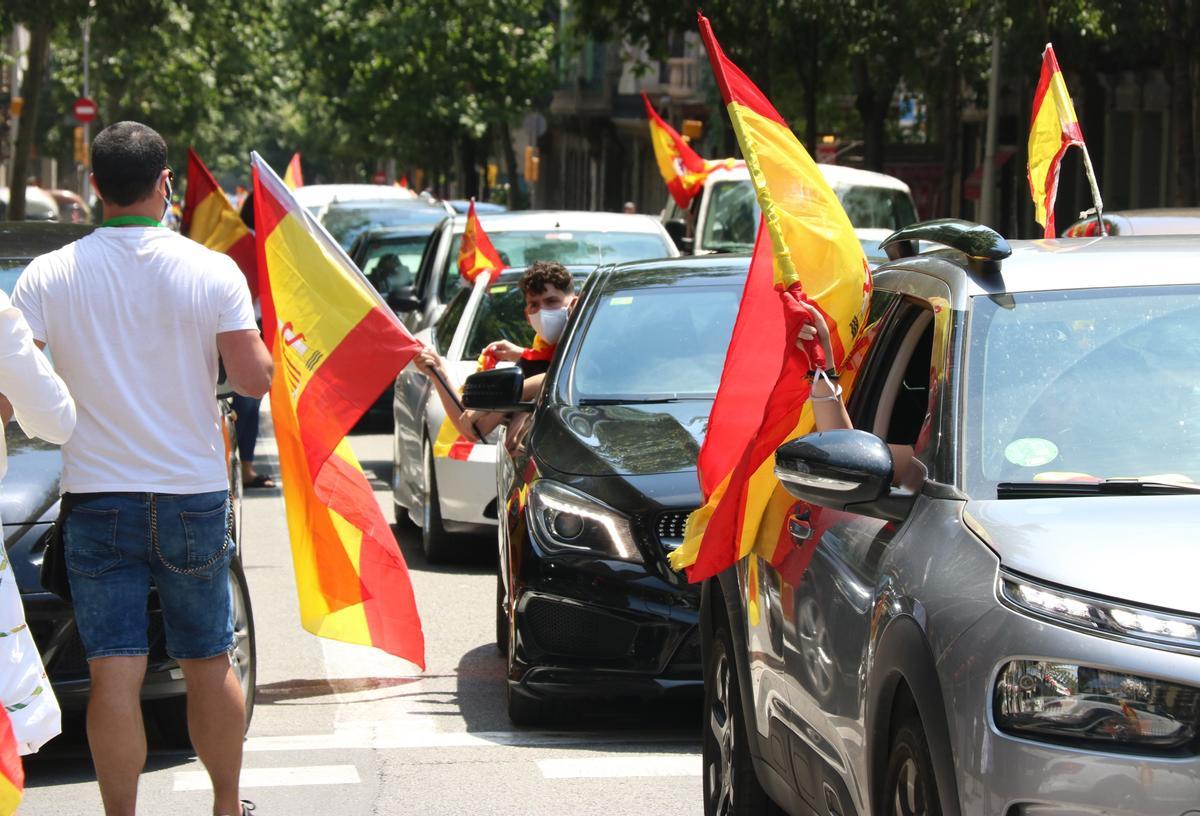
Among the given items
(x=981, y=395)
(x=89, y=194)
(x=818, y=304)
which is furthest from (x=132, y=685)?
(x=89, y=194)

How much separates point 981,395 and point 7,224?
5.43 meters

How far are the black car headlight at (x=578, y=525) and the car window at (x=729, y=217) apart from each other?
12.4m

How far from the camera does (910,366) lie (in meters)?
5.12

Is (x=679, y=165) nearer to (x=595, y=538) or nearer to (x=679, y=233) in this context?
(x=679, y=233)

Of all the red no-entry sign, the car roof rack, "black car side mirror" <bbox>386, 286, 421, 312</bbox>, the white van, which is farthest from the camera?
the red no-entry sign

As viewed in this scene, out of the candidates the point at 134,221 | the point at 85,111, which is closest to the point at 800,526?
the point at 134,221

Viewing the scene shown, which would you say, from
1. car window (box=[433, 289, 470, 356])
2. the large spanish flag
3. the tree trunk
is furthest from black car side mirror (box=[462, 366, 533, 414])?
the tree trunk

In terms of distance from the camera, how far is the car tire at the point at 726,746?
541 cm

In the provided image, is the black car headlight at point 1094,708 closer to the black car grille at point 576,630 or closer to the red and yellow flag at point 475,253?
the black car grille at point 576,630

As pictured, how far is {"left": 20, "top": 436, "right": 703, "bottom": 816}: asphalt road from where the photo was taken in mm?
6410

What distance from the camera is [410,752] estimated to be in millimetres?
7141

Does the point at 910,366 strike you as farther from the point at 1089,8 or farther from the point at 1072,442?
the point at 1089,8

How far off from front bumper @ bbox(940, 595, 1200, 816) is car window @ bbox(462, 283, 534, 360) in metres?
8.73

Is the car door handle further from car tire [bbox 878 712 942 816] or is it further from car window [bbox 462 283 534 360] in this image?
car window [bbox 462 283 534 360]
